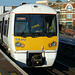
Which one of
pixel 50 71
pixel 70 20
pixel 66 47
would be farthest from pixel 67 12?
pixel 50 71

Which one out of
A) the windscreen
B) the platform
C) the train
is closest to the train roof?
the train

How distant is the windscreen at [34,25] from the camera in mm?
9805

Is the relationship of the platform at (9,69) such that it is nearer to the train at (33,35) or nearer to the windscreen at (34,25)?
the train at (33,35)

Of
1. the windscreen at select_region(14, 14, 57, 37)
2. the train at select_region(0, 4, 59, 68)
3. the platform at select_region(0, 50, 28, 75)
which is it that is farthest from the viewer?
the windscreen at select_region(14, 14, 57, 37)

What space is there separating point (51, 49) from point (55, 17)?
1.49 metres

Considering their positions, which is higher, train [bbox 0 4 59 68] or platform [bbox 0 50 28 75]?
train [bbox 0 4 59 68]

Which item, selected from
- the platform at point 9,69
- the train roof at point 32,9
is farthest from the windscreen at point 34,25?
the platform at point 9,69

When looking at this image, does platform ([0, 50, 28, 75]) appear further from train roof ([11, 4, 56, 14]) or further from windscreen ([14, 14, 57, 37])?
train roof ([11, 4, 56, 14])

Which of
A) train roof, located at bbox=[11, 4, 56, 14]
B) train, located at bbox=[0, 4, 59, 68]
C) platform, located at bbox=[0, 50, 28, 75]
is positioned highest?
train roof, located at bbox=[11, 4, 56, 14]

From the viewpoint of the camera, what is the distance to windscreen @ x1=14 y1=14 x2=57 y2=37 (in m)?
9.80

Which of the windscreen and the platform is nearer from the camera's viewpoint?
the platform

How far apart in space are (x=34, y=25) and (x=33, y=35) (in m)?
0.46

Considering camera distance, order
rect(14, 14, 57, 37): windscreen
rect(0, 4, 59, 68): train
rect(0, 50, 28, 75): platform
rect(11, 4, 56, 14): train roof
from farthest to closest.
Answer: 1. rect(11, 4, 56, 14): train roof
2. rect(14, 14, 57, 37): windscreen
3. rect(0, 4, 59, 68): train
4. rect(0, 50, 28, 75): platform

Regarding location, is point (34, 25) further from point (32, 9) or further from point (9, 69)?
point (9, 69)
